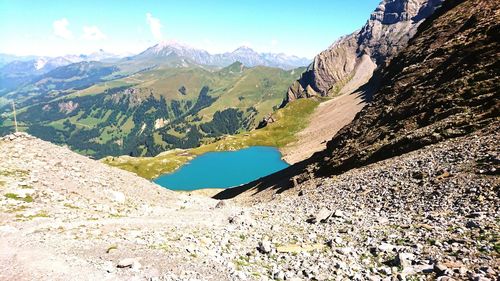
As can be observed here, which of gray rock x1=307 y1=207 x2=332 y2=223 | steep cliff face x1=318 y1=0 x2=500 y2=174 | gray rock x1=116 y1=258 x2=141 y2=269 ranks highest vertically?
steep cliff face x1=318 y1=0 x2=500 y2=174

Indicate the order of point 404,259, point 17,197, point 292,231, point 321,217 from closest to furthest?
point 404,259 → point 292,231 → point 321,217 → point 17,197

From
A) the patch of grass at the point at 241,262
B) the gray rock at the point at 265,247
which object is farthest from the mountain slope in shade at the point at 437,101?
the patch of grass at the point at 241,262

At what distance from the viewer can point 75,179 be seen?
46.2m

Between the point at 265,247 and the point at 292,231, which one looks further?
the point at 292,231

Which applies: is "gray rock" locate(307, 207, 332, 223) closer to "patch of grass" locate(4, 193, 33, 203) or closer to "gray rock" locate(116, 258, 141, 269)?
"gray rock" locate(116, 258, 141, 269)

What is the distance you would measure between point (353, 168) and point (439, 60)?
3267 centimetres

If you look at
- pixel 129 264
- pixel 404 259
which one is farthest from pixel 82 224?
pixel 404 259

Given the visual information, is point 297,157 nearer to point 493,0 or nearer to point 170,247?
point 493,0

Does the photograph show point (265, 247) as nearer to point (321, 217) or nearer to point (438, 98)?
point (321, 217)

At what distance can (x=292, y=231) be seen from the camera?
29.4 metres

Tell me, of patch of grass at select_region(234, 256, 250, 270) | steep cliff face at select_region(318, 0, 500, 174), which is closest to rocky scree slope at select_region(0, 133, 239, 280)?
patch of grass at select_region(234, 256, 250, 270)

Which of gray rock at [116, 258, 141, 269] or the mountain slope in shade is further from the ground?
the mountain slope in shade

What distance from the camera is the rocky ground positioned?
63.9ft

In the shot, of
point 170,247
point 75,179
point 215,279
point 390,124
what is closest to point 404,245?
point 215,279
